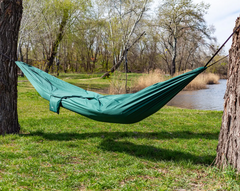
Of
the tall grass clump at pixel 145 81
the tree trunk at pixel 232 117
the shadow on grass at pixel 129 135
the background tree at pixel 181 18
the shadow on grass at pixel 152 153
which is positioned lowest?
the shadow on grass at pixel 152 153

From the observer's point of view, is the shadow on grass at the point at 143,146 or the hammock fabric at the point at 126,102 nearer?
the hammock fabric at the point at 126,102

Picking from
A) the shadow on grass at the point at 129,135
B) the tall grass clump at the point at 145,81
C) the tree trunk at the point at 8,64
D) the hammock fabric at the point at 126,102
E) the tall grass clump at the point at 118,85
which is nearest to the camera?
the hammock fabric at the point at 126,102

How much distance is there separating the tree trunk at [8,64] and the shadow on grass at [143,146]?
1.33ft

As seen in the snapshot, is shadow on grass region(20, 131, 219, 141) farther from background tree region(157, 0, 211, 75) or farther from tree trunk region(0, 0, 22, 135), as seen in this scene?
background tree region(157, 0, 211, 75)

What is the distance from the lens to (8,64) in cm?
297

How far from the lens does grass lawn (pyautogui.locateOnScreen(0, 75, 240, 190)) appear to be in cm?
186

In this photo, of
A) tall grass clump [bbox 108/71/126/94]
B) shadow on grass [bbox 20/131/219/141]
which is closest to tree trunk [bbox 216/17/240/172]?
shadow on grass [bbox 20/131/219/141]

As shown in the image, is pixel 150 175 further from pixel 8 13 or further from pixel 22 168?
pixel 8 13

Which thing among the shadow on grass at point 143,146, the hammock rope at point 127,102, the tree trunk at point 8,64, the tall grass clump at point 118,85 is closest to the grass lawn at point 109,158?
the shadow on grass at point 143,146

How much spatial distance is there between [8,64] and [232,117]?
2737 mm

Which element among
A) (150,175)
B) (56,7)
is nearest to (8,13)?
(150,175)

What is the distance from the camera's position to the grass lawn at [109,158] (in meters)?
1.86

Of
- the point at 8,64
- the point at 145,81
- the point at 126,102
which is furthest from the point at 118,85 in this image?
the point at 126,102

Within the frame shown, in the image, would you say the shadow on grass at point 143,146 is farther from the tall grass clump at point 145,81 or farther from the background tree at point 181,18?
the background tree at point 181,18
